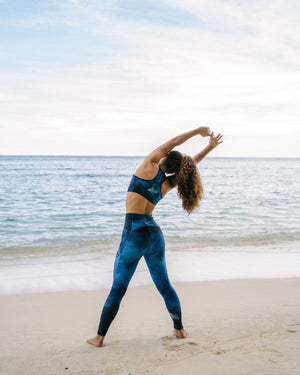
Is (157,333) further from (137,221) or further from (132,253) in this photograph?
(137,221)

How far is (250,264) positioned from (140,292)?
2.75 meters

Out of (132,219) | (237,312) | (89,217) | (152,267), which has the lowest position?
(89,217)

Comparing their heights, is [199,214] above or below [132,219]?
below

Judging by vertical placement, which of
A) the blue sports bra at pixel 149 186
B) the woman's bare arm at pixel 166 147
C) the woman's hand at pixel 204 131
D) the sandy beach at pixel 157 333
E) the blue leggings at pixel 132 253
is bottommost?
the sandy beach at pixel 157 333

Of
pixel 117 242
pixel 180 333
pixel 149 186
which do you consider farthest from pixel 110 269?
pixel 149 186

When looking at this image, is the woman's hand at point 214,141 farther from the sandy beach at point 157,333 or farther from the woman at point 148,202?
the sandy beach at point 157,333

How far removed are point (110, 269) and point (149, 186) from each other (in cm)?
396

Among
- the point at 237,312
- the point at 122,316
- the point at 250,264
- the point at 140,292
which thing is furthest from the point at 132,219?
the point at 250,264

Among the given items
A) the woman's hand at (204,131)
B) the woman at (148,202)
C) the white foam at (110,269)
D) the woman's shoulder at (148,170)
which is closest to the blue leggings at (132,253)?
the woman at (148,202)

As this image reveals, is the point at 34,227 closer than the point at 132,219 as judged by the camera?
No

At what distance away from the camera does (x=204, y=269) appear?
684 cm

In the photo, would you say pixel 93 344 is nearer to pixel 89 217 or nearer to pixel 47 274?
pixel 47 274

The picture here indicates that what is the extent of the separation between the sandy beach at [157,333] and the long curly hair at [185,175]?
137 cm

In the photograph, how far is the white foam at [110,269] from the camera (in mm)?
5875
